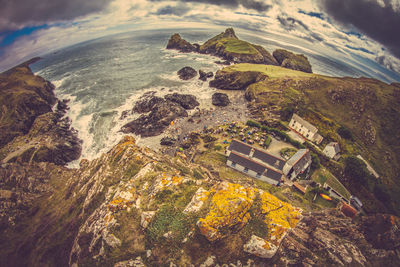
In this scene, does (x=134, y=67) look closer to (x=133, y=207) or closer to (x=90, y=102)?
A: (x=90, y=102)

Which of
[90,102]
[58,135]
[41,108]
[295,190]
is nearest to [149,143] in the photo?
[58,135]

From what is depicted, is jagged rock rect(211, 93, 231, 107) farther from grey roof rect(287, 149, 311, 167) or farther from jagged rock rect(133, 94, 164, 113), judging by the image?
grey roof rect(287, 149, 311, 167)

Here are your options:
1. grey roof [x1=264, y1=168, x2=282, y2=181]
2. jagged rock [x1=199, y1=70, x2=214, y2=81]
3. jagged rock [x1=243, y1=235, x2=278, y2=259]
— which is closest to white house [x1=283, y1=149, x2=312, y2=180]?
grey roof [x1=264, y1=168, x2=282, y2=181]

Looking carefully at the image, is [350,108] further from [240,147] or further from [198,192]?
[198,192]

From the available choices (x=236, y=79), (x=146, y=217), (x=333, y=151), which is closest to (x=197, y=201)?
(x=146, y=217)

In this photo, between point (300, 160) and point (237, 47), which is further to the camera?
point (237, 47)
